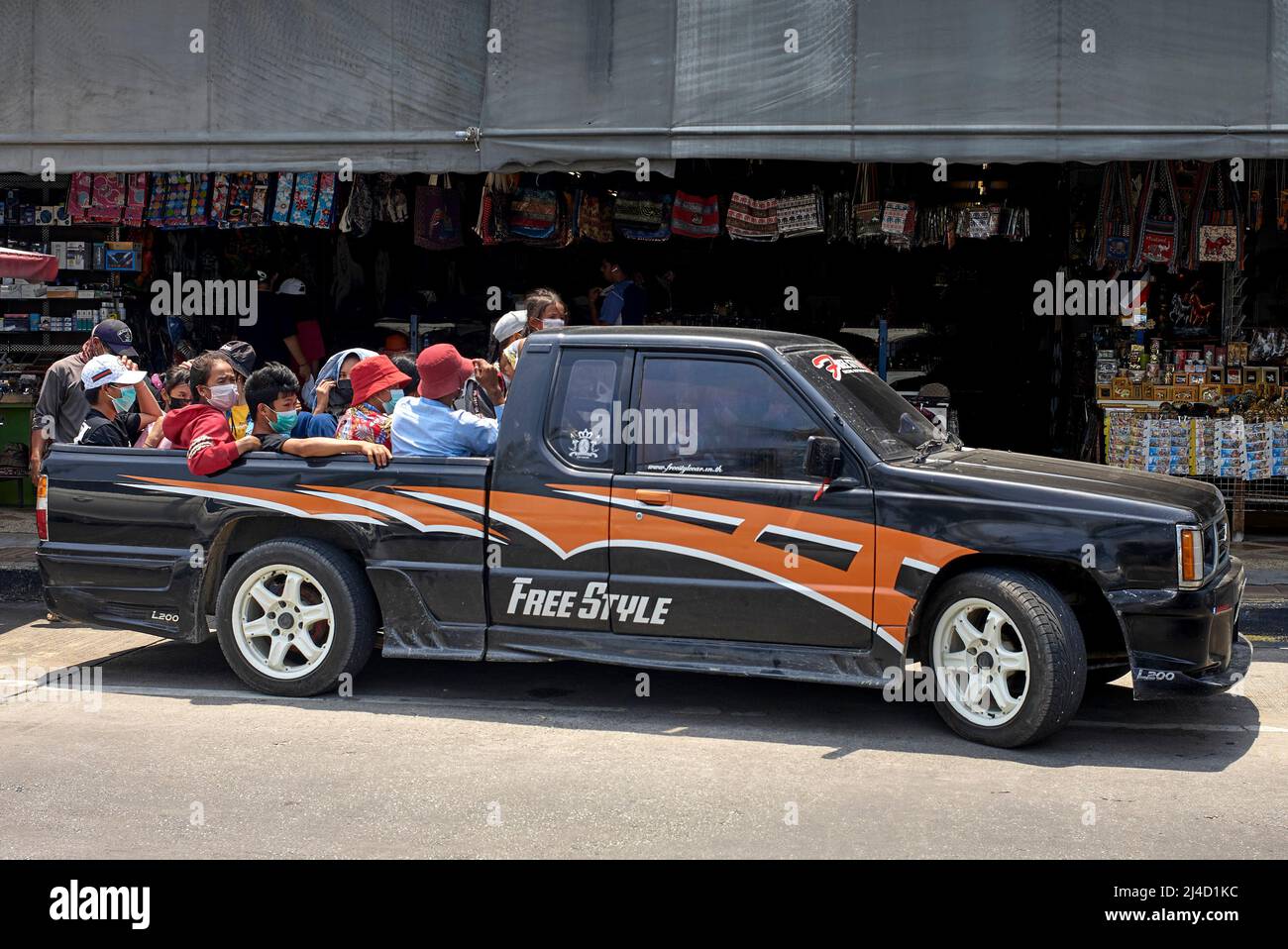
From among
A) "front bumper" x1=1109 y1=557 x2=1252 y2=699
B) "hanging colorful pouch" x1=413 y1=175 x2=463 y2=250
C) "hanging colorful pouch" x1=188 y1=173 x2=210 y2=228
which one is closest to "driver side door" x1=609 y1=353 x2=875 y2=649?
"front bumper" x1=1109 y1=557 x2=1252 y2=699

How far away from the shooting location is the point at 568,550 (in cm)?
630

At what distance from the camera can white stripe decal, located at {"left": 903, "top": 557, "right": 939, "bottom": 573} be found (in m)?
5.86

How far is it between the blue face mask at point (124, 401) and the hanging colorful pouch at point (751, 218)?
512 cm

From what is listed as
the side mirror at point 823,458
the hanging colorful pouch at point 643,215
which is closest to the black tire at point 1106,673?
the side mirror at point 823,458

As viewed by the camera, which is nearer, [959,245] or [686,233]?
[686,233]

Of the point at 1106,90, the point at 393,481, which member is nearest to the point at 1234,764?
the point at 393,481

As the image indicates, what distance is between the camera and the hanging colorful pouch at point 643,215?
39.8ft

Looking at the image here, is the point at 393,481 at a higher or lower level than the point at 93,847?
higher

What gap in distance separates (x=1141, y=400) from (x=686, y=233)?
4.00 meters

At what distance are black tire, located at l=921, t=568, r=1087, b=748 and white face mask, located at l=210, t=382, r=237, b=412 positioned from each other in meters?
3.95

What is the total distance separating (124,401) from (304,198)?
3.44 m

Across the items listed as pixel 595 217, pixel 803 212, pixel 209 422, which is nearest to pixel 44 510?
pixel 209 422

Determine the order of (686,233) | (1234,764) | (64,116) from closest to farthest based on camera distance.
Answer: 1. (1234,764)
2. (64,116)
3. (686,233)

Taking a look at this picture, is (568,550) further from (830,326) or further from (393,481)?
(830,326)
